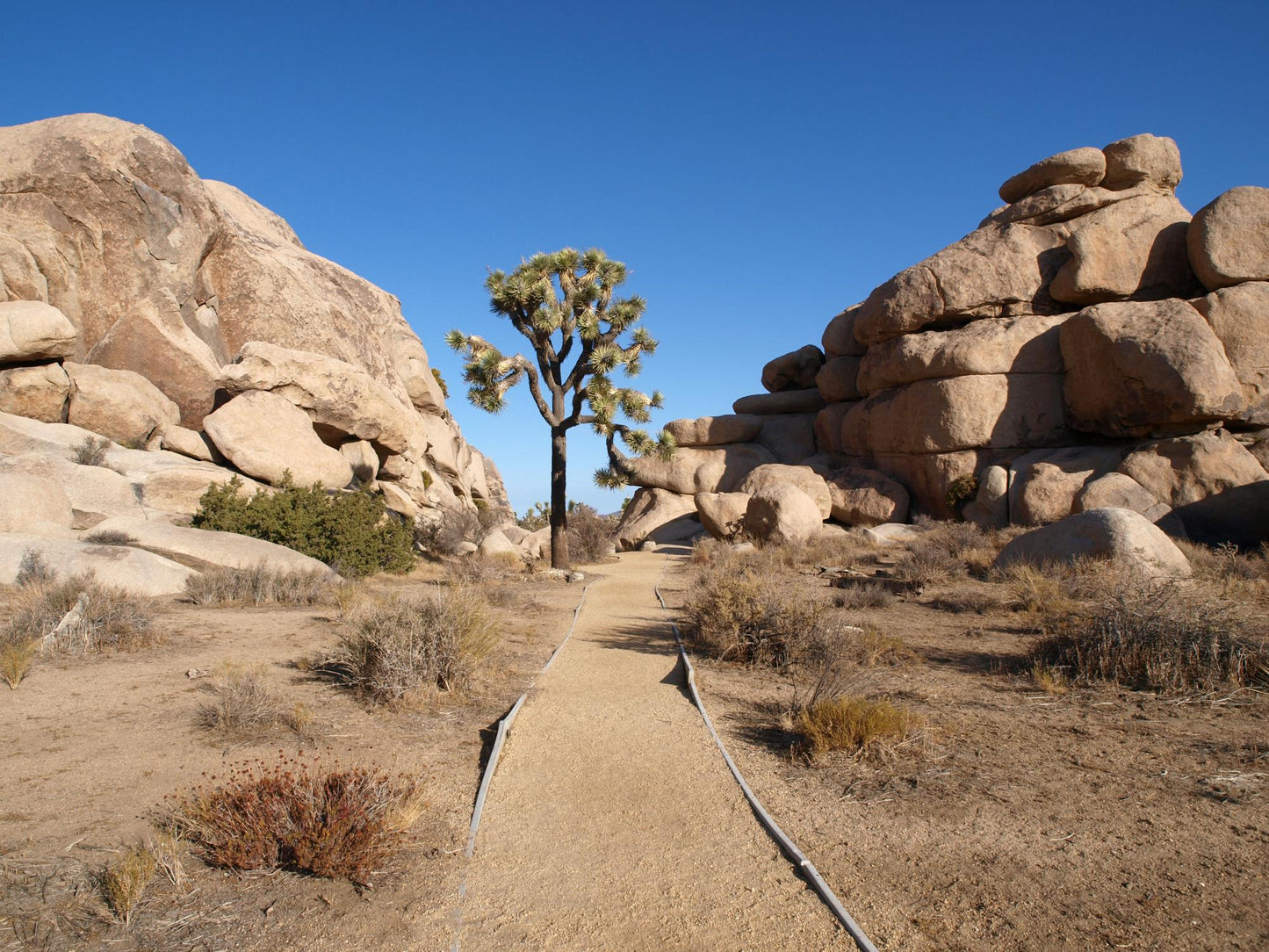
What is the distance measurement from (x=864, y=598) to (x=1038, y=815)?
7.41 metres

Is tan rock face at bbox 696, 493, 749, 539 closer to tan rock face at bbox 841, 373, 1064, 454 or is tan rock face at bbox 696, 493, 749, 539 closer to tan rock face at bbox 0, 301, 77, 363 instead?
tan rock face at bbox 841, 373, 1064, 454

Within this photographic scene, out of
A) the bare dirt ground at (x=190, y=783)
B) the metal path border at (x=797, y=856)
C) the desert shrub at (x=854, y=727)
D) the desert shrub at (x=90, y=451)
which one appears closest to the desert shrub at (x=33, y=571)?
the bare dirt ground at (x=190, y=783)

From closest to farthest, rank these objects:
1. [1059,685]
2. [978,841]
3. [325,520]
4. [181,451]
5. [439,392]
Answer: [978,841] < [1059,685] < [325,520] < [181,451] < [439,392]

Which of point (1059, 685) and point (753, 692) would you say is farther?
point (753, 692)

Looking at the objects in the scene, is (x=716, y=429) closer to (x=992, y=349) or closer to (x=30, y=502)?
(x=992, y=349)

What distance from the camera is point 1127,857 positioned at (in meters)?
3.67

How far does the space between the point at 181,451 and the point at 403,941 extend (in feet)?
62.0

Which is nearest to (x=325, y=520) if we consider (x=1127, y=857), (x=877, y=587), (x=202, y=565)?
(x=202, y=565)

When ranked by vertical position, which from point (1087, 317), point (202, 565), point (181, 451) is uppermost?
point (1087, 317)

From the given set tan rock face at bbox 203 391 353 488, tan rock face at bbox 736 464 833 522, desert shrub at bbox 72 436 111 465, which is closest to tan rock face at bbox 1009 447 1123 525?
tan rock face at bbox 736 464 833 522

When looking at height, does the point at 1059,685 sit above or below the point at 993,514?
below

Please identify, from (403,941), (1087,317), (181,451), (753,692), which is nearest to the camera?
(403,941)

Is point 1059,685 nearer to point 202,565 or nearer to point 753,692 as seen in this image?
point 753,692

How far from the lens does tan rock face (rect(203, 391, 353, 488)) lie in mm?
18688
